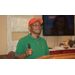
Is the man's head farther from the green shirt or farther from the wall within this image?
the wall

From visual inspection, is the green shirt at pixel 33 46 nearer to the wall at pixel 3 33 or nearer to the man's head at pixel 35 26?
the man's head at pixel 35 26

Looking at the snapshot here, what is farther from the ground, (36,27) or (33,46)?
(36,27)

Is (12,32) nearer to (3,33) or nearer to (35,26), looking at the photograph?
(3,33)

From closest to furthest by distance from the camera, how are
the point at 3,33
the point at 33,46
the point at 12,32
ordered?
the point at 33,46, the point at 3,33, the point at 12,32

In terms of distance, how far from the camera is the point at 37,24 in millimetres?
1214

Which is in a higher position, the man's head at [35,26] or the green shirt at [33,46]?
the man's head at [35,26]

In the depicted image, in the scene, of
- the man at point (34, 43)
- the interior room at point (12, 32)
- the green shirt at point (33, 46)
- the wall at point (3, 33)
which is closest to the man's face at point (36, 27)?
the man at point (34, 43)

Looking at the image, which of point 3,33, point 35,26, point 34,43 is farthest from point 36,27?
point 3,33

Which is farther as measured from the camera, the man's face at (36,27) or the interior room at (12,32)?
the interior room at (12,32)

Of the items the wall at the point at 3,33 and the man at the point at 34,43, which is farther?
the wall at the point at 3,33

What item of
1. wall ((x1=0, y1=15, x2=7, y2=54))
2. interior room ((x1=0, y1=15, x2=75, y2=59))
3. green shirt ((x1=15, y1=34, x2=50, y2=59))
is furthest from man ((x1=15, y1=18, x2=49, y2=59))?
wall ((x1=0, y1=15, x2=7, y2=54))

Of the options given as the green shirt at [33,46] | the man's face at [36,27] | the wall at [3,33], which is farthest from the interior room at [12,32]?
Result: the man's face at [36,27]

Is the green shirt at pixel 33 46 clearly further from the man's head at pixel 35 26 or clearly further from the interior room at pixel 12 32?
the interior room at pixel 12 32

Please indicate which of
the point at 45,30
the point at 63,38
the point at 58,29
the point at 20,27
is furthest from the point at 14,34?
the point at 63,38
